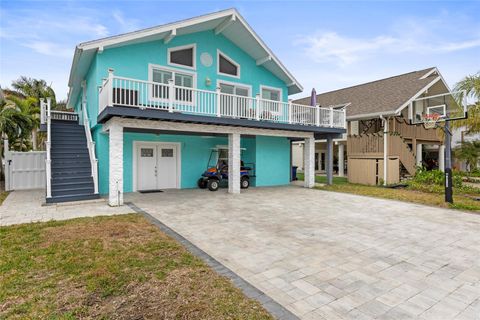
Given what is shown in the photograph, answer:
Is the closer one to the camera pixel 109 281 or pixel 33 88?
pixel 109 281

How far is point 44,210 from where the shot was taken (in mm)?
8148

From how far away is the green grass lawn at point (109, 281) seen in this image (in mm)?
3021

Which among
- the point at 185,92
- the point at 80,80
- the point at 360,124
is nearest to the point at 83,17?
the point at 80,80

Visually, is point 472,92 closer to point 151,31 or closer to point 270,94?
point 270,94

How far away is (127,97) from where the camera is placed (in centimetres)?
939

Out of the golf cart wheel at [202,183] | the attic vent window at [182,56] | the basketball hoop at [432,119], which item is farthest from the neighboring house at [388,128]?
the attic vent window at [182,56]

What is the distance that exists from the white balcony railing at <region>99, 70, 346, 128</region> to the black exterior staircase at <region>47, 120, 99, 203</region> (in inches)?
102

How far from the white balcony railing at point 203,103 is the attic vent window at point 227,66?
7.24 feet

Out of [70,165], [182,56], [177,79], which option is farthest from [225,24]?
[70,165]

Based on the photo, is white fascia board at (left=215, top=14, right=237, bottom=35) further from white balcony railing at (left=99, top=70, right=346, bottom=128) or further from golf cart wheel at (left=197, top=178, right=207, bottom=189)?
golf cart wheel at (left=197, top=178, right=207, bottom=189)

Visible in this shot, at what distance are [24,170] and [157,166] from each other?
6637 millimetres

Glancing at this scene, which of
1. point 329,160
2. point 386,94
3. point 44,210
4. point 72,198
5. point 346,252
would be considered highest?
point 386,94

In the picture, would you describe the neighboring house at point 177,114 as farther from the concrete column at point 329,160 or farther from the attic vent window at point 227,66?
the concrete column at point 329,160

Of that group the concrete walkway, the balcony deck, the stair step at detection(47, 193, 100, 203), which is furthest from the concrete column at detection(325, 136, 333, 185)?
the stair step at detection(47, 193, 100, 203)
